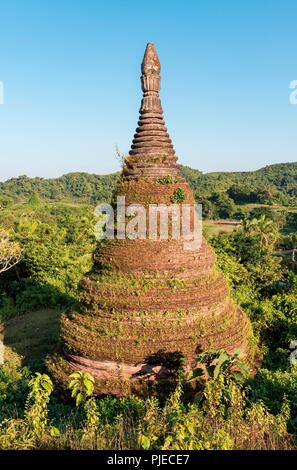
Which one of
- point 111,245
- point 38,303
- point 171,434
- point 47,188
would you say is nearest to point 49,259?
point 38,303

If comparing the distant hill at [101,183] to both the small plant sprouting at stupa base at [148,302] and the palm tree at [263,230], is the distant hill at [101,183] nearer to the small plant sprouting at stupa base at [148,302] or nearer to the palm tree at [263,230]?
the palm tree at [263,230]

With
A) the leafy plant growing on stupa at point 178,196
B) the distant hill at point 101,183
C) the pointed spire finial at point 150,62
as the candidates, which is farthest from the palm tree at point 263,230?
the distant hill at point 101,183

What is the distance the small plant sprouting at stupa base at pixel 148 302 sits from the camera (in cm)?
1145

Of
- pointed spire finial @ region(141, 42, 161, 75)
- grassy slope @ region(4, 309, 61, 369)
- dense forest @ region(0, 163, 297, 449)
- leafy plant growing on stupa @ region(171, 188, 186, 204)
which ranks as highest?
pointed spire finial @ region(141, 42, 161, 75)

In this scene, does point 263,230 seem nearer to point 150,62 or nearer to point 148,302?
point 150,62

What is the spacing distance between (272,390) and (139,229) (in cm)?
632

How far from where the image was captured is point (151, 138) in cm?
1352

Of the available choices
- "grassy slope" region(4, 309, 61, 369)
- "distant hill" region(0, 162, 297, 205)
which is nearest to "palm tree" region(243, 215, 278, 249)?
"grassy slope" region(4, 309, 61, 369)

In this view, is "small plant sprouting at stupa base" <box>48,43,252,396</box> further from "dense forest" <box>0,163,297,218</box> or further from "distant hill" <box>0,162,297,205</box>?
"distant hill" <box>0,162,297,205</box>

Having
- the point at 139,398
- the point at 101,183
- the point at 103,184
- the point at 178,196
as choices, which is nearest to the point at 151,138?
the point at 178,196

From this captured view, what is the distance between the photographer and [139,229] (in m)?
12.9

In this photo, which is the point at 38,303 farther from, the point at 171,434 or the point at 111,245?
the point at 171,434

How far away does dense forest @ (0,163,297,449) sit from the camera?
6.72 metres

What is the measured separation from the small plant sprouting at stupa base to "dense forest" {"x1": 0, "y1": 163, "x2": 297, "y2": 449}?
0.81m
